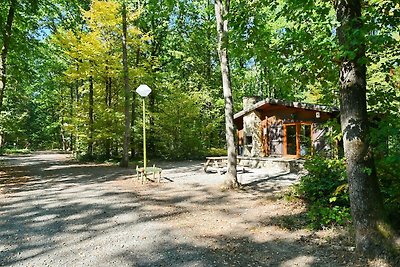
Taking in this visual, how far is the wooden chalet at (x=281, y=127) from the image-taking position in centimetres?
1377

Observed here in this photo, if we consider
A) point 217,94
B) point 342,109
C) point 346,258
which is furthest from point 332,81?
point 217,94

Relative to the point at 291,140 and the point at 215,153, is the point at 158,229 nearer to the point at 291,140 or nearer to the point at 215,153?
the point at 291,140

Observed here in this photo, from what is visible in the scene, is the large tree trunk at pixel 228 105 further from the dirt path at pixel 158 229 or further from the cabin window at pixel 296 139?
the cabin window at pixel 296 139

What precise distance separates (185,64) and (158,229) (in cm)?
2049

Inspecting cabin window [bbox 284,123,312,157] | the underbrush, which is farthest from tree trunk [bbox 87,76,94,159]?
Answer: the underbrush

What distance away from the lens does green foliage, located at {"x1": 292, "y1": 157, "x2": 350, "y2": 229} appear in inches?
197

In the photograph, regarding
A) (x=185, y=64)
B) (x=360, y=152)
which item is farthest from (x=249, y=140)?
(x=360, y=152)

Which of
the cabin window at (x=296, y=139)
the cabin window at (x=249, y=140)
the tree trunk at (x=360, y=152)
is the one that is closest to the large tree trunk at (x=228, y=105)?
the tree trunk at (x=360, y=152)

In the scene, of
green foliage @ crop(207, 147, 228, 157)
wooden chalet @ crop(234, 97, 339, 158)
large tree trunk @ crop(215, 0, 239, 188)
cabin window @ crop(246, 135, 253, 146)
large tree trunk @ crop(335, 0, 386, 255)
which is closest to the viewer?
large tree trunk @ crop(335, 0, 386, 255)

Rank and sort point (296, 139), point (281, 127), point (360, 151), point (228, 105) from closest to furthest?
point (360, 151)
point (228, 105)
point (296, 139)
point (281, 127)

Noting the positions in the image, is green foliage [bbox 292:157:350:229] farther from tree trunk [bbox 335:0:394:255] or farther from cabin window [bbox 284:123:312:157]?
cabin window [bbox 284:123:312:157]

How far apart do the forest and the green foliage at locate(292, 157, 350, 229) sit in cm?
5

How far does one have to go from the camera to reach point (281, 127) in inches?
607

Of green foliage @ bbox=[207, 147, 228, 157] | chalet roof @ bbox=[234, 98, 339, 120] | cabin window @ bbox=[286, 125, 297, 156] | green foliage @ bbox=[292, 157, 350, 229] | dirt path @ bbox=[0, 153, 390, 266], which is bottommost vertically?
dirt path @ bbox=[0, 153, 390, 266]
